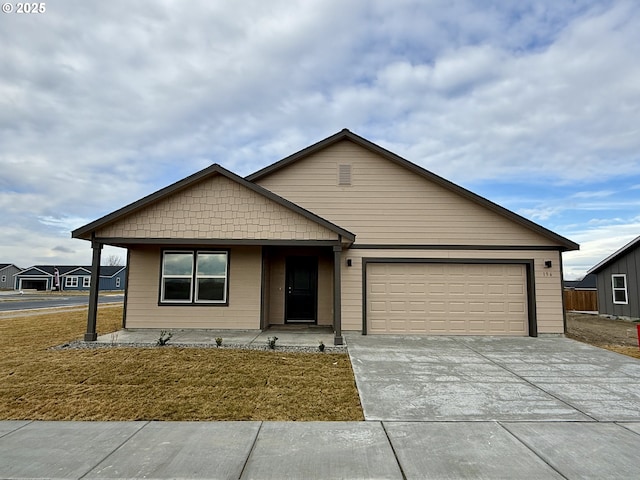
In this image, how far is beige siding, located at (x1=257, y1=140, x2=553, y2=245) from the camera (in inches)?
443

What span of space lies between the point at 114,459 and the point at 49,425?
1.57 m

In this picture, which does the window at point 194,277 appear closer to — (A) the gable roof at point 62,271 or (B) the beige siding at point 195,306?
(B) the beige siding at point 195,306

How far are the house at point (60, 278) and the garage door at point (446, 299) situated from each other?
61799 mm

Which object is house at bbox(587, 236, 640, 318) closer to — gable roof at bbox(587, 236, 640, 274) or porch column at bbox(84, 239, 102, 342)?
gable roof at bbox(587, 236, 640, 274)

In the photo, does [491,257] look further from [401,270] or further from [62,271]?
[62,271]

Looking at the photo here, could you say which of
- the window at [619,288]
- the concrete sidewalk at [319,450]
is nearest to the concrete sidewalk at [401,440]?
the concrete sidewalk at [319,450]

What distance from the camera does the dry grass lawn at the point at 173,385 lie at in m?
4.93

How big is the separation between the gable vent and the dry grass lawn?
18.7 ft

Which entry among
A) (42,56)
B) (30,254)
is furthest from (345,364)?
(30,254)

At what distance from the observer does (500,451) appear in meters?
3.86

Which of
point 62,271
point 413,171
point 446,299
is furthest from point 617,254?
point 62,271

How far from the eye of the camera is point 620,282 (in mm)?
17875

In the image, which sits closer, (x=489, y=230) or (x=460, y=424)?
(x=460, y=424)

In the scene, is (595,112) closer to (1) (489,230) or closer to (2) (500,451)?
(1) (489,230)
